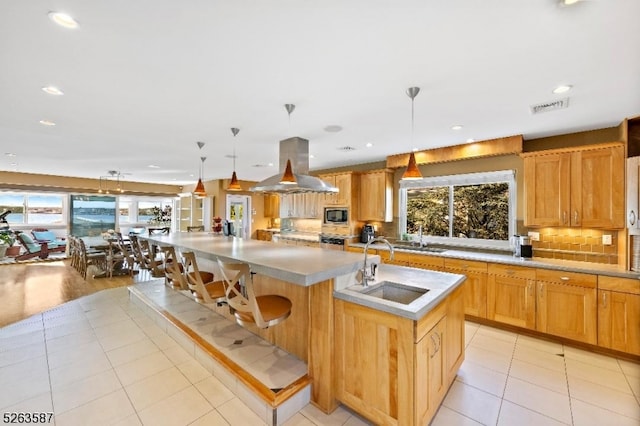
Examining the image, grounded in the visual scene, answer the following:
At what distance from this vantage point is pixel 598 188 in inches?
125

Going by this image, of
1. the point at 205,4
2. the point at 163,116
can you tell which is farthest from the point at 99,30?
the point at 163,116

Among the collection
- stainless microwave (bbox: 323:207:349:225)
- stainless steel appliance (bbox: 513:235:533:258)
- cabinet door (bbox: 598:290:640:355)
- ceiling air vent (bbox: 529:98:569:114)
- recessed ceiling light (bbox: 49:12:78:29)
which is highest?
recessed ceiling light (bbox: 49:12:78:29)

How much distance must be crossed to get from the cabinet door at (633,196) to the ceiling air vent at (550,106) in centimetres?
94

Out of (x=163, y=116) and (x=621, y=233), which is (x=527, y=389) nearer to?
(x=621, y=233)

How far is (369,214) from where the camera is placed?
214 inches

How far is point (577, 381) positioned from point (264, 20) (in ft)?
12.5

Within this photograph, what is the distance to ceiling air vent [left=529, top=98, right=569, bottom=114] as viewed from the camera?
2621mm

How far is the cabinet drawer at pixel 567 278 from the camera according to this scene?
289 cm

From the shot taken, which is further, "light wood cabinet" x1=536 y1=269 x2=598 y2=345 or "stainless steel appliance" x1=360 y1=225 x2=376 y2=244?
"stainless steel appliance" x1=360 y1=225 x2=376 y2=244

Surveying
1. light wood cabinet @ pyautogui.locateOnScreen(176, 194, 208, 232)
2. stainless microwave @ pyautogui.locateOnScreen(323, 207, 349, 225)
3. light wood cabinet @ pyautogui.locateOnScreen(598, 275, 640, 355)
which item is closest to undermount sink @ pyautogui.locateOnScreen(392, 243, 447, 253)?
stainless microwave @ pyautogui.locateOnScreen(323, 207, 349, 225)

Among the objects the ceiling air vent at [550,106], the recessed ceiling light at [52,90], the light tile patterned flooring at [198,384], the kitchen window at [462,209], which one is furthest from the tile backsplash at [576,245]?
the recessed ceiling light at [52,90]

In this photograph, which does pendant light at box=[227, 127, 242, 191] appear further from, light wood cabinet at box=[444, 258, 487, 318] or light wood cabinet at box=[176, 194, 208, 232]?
light wood cabinet at box=[176, 194, 208, 232]

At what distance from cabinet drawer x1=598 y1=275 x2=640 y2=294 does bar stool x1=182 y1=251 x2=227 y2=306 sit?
12.6ft

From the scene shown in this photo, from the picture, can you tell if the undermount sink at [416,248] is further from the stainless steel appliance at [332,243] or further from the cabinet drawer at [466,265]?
the stainless steel appliance at [332,243]
